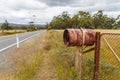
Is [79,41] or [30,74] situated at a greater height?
[79,41]

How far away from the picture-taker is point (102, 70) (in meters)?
7.44

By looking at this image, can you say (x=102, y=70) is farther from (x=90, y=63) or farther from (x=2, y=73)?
(x=2, y=73)

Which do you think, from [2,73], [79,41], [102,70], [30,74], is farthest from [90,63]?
[2,73]

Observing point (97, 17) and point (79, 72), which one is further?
point (97, 17)

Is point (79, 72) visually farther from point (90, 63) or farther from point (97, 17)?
point (97, 17)

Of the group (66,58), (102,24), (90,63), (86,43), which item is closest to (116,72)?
(90,63)

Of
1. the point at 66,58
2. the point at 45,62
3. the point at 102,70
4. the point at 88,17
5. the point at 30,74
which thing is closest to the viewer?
the point at 102,70

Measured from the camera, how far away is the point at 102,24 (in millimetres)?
123312

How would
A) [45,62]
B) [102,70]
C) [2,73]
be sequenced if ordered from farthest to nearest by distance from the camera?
[45,62] → [2,73] → [102,70]

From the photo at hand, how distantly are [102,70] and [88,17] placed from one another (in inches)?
4119

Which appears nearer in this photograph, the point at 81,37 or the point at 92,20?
the point at 81,37

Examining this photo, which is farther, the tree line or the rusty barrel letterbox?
the tree line

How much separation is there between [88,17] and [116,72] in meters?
104

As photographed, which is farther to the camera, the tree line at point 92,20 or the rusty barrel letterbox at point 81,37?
the tree line at point 92,20
